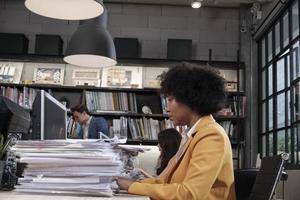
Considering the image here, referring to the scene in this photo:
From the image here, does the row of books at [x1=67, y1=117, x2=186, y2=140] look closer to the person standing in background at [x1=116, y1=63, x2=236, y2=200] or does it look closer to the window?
the window

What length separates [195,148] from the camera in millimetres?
1510

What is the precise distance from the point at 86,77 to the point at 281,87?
240 cm

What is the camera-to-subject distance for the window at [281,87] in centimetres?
455

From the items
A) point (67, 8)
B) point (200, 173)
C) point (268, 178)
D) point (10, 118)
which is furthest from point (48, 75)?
point (200, 173)

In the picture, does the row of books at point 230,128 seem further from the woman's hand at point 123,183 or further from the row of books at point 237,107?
the woman's hand at point 123,183

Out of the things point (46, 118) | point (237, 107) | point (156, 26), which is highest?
point (156, 26)

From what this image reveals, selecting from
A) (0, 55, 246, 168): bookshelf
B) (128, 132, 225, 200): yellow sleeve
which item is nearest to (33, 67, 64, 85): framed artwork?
(0, 55, 246, 168): bookshelf

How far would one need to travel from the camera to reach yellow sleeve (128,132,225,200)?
1406mm

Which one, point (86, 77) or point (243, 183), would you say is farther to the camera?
point (86, 77)

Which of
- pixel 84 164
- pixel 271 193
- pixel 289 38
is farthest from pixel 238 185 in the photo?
pixel 289 38

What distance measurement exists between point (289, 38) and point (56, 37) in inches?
113

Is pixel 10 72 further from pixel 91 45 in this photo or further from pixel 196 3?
pixel 196 3

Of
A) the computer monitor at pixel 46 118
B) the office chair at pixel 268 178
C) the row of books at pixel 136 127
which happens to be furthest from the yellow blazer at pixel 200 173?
the row of books at pixel 136 127

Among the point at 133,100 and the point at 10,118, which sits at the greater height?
the point at 133,100
